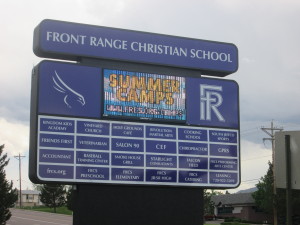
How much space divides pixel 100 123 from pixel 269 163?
4453cm

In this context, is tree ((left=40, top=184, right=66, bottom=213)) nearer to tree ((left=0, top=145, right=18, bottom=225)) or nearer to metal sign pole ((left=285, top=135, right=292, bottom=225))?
tree ((left=0, top=145, right=18, bottom=225))

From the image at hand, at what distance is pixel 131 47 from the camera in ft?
40.2

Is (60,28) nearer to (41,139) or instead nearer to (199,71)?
(41,139)

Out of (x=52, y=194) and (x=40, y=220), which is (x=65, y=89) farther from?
(x=52, y=194)

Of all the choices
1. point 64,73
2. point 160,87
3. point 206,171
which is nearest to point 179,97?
point 160,87

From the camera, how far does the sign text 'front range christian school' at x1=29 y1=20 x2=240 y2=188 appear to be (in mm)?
11133

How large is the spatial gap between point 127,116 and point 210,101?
2291 mm

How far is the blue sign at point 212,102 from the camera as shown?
12.7 metres

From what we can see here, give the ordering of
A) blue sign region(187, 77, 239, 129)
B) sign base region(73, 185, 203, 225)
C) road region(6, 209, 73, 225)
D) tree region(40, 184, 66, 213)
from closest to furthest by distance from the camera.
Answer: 1. sign base region(73, 185, 203, 225)
2. blue sign region(187, 77, 239, 129)
3. road region(6, 209, 73, 225)
4. tree region(40, 184, 66, 213)

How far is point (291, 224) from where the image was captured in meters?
8.03

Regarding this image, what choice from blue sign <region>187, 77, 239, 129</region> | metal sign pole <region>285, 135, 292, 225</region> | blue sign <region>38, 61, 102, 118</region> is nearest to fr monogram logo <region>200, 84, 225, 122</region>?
blue sign <region>187, 77, 239, 129</region>

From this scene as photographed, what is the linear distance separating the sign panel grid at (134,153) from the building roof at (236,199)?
64060 millimetres

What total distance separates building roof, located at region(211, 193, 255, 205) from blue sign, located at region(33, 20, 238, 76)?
210 ft

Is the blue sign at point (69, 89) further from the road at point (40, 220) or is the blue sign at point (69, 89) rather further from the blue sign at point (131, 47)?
the road at point (40, 220)
